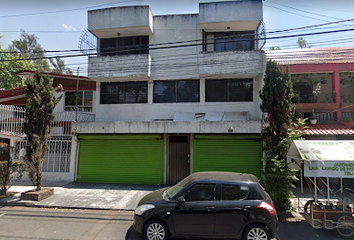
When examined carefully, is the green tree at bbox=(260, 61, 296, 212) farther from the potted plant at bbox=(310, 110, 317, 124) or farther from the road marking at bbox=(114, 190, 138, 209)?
the road marking at bbox=(114, 190, 138, 209)

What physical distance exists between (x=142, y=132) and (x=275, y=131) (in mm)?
5797

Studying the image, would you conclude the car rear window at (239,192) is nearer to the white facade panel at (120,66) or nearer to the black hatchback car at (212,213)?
the black hatchback car at (212,213)

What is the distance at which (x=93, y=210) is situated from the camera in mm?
6363

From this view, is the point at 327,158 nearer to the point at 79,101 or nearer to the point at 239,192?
the point at 239,192

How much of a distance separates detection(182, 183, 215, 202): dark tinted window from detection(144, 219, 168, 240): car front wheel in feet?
2.57

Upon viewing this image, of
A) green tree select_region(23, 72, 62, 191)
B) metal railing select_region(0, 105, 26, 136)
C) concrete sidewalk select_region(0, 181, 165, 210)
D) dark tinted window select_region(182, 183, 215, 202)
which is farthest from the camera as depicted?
metal railing select_region(0, 105, 26, 136)

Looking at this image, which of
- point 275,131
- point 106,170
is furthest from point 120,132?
point 275,131

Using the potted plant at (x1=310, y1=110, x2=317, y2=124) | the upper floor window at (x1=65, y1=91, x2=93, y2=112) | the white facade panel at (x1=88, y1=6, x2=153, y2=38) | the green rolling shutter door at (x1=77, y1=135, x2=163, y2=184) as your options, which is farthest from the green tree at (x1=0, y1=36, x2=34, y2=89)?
the potted plant at (x1=310, y1=110, x2=317, y2=124)

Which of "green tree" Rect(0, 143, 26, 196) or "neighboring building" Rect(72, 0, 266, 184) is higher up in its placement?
"neighboring building" Rect(72, 0, 266, 184)

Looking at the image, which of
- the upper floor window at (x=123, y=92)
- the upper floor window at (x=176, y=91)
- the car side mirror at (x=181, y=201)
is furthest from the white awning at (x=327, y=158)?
the upper floor window at (x=123, y=92)

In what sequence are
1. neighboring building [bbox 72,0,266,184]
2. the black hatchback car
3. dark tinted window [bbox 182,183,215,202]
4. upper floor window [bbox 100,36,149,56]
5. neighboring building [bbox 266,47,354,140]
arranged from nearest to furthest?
the black hatchback car
dark tinted window [bbox 182,183,215,202]
neighboring building [bbox 266,47,354,140]
neighboring building [bbox 72,0,266,184]
upper floor window [bbox 100,36,149,56]

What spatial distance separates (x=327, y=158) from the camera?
15.8ft

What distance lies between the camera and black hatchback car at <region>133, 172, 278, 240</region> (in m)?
4.04

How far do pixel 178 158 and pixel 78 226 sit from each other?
18.0ft
